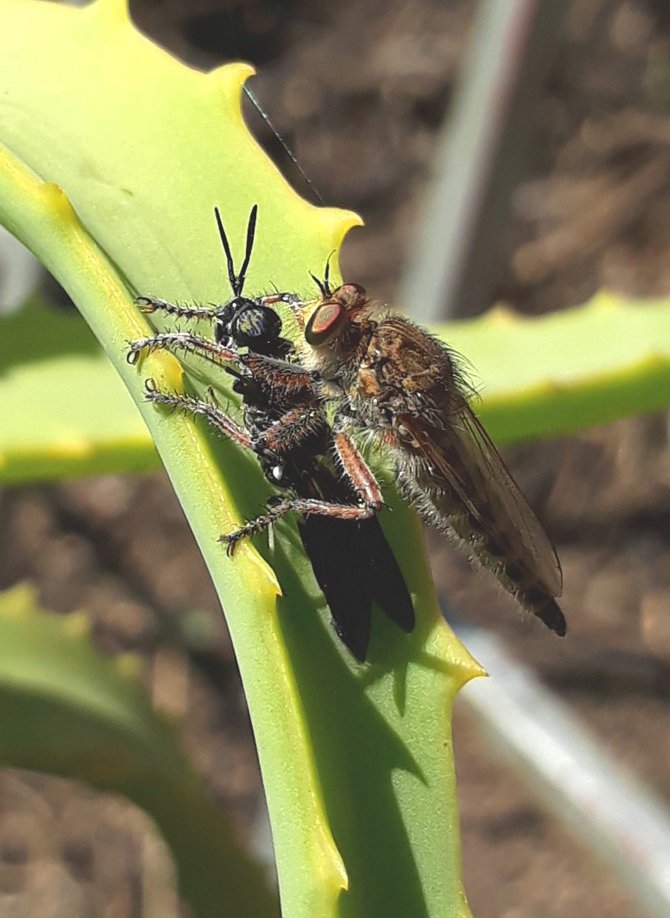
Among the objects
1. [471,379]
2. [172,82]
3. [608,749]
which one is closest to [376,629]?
[172,82]

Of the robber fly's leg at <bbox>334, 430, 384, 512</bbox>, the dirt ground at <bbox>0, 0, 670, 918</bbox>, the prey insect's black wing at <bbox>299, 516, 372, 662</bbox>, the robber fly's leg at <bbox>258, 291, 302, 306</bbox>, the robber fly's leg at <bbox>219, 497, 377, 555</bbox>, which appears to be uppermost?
the dirt ground at <bbox>0, 0, 670, 918</bbox>

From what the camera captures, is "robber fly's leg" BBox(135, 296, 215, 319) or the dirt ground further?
the dirt ground

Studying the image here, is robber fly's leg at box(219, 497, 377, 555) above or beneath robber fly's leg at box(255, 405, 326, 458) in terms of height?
beneath

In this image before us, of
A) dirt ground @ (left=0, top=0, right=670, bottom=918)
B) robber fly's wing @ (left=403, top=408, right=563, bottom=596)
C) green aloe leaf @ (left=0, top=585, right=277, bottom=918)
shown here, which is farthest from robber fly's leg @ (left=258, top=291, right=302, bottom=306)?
dirt ground @ (left=0, top=0, right=670, bottom=918)

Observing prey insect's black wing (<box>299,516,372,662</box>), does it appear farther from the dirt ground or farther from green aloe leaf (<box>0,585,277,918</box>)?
the dirt ground

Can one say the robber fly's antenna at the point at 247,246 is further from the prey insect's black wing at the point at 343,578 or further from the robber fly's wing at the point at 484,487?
the robber fly's wing at the point at 484,487

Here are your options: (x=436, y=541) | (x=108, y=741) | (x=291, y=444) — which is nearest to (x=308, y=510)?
(x=291, y=444)

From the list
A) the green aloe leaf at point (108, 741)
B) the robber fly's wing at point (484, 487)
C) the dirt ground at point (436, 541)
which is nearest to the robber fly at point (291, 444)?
the robber fly's wing at point (484, 487)

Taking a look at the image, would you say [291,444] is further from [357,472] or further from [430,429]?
[430,429]
